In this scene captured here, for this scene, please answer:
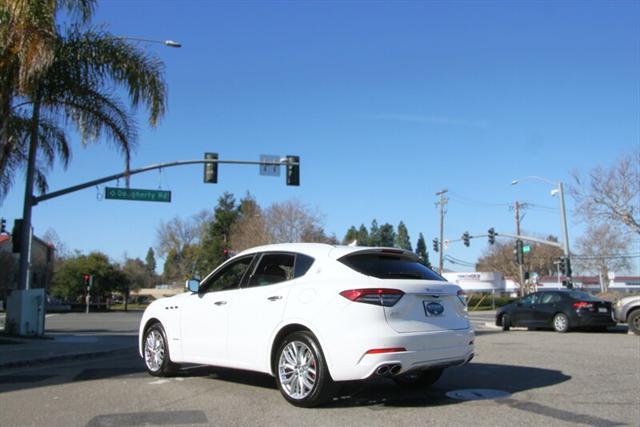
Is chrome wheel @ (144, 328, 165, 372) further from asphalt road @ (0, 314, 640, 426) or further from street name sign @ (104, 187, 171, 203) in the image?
street name sign @ (104, 187, 171, 203)

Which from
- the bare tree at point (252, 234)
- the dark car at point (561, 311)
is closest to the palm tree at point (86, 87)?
the dark car at point (561, 311)

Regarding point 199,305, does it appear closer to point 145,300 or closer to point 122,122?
point 122,122

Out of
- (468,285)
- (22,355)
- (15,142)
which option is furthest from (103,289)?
(22,355)

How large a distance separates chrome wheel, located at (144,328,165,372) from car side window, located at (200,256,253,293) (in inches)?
49.9

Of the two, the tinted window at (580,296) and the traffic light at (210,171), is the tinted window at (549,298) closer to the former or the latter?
the tinted window at (580,296)

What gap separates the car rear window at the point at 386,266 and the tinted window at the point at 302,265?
1.42 ft

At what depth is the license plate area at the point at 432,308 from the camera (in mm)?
6520

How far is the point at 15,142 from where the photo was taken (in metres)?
15.5

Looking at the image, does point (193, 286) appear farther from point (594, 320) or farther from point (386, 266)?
point (594, 320)

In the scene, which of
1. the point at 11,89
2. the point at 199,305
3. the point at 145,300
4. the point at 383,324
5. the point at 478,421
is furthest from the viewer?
the point at 145,300

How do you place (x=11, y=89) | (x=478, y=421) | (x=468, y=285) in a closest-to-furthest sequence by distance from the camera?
(x=478, y=421) → (x=11, y=89) → (x=468, y=285)

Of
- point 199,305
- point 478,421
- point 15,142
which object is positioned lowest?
point 478,421

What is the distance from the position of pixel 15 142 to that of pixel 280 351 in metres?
11.9

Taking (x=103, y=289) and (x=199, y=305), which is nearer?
(x=199, y=305)
